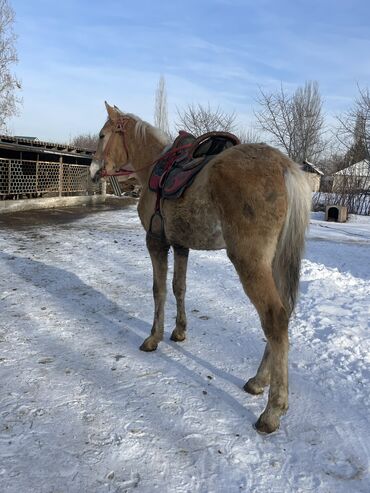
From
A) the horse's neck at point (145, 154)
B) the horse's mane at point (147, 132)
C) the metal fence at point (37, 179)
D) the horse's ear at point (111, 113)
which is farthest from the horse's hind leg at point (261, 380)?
the metal fence at point (37, 179)

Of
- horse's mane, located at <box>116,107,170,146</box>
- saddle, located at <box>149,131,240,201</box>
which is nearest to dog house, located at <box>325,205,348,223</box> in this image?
horse's mane, located at <box>116,107,170,146</box>

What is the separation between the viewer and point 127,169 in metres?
4.30

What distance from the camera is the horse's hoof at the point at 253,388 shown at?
10.0 ft

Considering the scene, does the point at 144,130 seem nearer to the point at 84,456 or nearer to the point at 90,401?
the point at 90,401

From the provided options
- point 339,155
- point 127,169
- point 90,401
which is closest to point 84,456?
point 90,401

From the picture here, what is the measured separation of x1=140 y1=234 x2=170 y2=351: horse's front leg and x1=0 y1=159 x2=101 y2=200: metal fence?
11121 mm

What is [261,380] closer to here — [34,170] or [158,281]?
[158,281]

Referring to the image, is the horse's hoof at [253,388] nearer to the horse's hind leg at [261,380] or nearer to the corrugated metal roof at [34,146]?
the horse's hind leg at [261,380]

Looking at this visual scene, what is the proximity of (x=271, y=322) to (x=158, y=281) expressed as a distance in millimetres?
1510

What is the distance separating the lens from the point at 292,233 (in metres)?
2.79

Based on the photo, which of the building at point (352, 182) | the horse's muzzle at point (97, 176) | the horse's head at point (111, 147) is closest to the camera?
the horse's head at point (111, 147)

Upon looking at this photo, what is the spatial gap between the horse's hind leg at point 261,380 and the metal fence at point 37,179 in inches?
484

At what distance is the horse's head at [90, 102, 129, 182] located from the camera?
4.23 metres

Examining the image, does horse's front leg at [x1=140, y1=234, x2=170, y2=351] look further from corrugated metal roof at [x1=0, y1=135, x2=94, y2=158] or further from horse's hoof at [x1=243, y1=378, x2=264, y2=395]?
corrugated metal roof at [x1=0, y1=135, x2=94, y2=158]
